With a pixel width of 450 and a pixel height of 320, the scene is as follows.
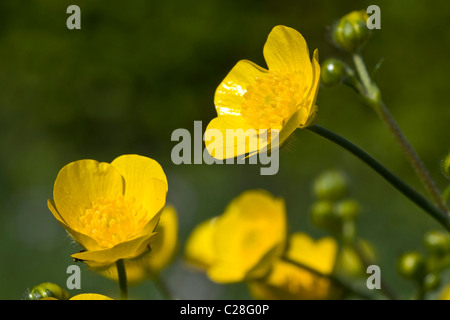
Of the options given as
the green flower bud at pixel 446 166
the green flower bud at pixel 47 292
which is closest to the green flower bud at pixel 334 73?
the green flower bud at pixel 446 166

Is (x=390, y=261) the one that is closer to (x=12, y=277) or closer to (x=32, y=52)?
(x=12, y=277)

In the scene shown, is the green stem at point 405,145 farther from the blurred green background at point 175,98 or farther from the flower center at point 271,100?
the blurred green background at point 175,98

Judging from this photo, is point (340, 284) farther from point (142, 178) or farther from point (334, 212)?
point (142, 178)

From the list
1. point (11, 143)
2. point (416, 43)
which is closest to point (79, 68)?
point (11, 143)

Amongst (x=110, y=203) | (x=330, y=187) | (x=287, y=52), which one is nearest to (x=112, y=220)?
(x=110, y=203)

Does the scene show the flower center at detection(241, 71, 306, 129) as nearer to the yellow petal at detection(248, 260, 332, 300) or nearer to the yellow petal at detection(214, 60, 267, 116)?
the yellow petal at detection(214, 60, 267, 116)
